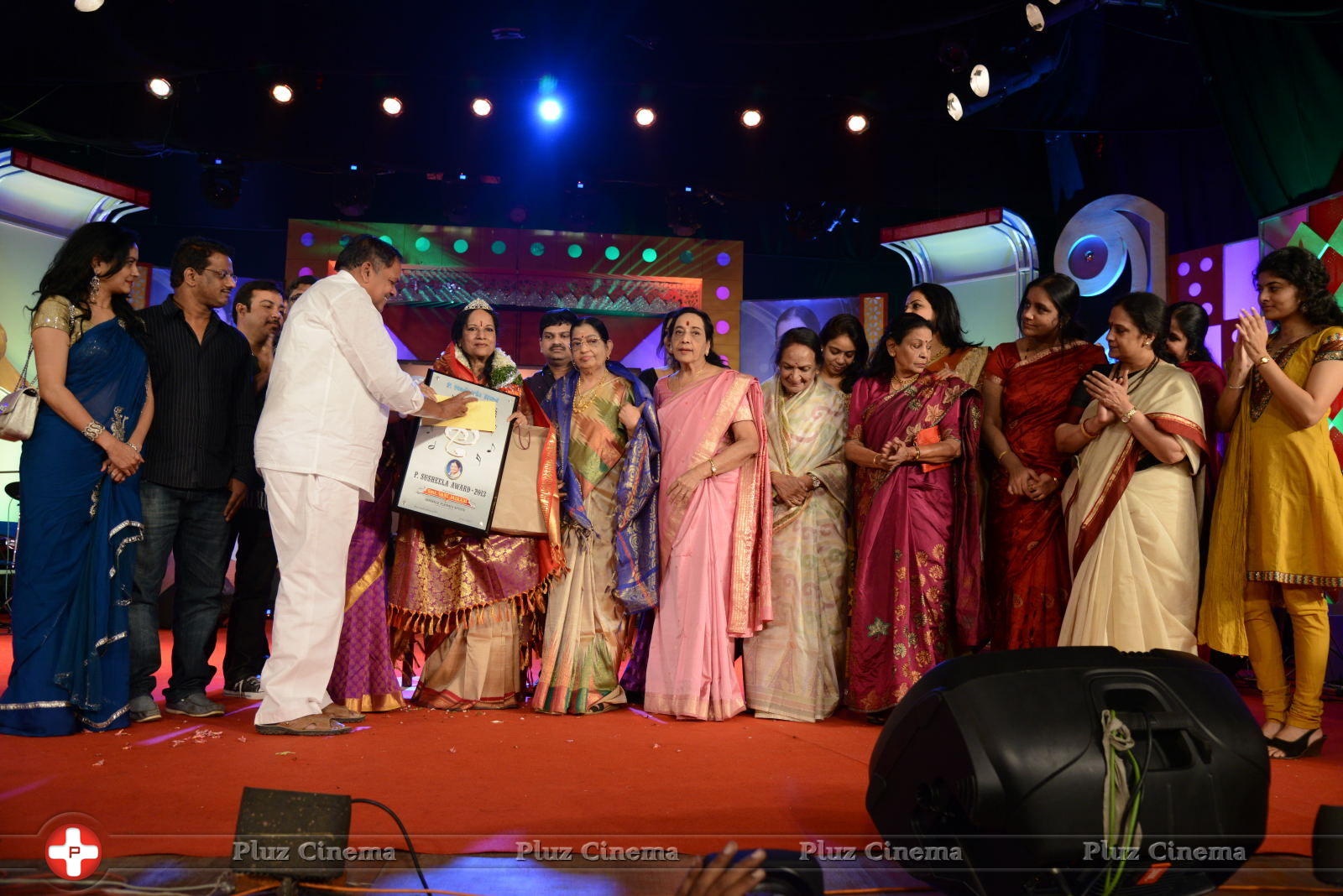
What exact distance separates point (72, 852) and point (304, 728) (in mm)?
1623

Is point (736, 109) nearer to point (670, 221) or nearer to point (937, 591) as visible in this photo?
point (670, 221)

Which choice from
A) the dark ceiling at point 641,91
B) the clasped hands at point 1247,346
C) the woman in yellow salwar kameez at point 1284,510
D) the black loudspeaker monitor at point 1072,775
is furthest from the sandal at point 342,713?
the dark ceiling at point 641,91

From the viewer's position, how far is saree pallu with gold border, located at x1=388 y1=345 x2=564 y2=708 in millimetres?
4113

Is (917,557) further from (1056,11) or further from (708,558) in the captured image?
(1056,11)

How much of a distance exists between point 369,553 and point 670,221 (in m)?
6.24

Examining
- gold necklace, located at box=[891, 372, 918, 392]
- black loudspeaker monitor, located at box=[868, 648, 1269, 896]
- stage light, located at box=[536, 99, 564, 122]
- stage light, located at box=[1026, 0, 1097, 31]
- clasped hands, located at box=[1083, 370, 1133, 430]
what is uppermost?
stage light, located at box=[536, 99, 564, 122]

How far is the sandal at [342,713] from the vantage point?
372 centimetres

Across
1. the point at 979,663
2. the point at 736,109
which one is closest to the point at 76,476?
the point at 979,663

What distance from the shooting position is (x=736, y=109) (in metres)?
8.12

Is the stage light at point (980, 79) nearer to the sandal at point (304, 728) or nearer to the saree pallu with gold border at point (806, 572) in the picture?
the saree pallu with gold border at point (806, 572)

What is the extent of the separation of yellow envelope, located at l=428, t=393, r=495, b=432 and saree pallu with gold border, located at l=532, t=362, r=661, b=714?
0.37 meters

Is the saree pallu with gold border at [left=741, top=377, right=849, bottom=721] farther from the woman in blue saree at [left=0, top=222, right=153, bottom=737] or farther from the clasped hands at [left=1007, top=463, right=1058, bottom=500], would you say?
the woman in blue saree at [left=0, top=222, right=153, bottom=737]

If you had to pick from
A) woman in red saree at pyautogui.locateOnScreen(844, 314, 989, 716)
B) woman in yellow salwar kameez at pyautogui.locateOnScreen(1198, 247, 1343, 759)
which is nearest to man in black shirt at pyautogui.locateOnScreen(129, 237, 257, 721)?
woman in red saree at pyautogui.locateOnScreen(844, 314, 989, 716)

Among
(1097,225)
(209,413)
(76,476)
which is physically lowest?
(76,476)
